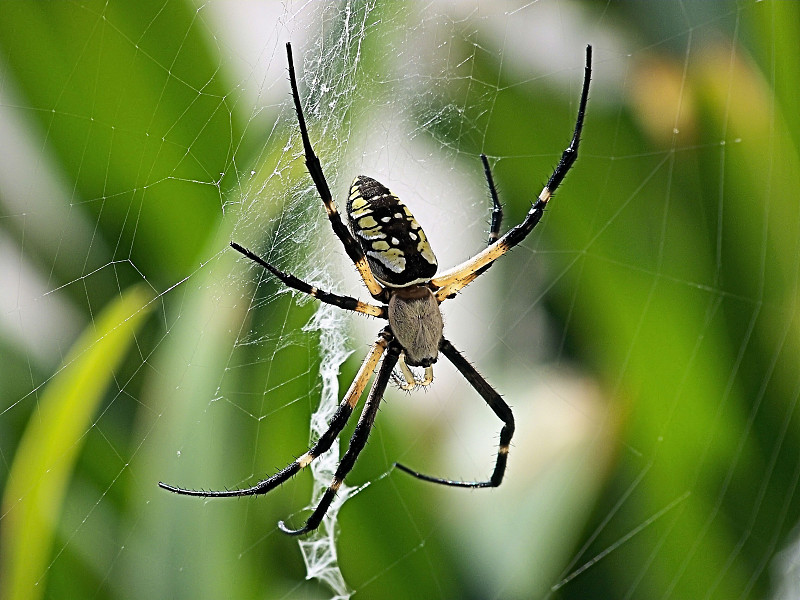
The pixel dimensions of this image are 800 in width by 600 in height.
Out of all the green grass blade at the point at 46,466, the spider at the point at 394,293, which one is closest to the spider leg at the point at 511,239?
the spider at the point at 394,293

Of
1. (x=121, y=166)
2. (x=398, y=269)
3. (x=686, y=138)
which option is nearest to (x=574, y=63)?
(x=686, y=138)

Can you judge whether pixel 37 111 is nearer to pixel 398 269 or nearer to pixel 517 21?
pixel 398 269

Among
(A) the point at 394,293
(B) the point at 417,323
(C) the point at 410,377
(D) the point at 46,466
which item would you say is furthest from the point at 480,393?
(D) the point at 46,466

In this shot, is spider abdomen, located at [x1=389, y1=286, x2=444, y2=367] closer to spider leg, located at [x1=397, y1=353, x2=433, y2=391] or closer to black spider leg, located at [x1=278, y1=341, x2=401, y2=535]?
spider leg, located at [x1=397, y1=353, x2=433, y2=391]

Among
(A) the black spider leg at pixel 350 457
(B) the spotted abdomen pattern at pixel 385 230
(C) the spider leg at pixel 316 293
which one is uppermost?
(B) the spotted abdomen pattern at pixel 385 230

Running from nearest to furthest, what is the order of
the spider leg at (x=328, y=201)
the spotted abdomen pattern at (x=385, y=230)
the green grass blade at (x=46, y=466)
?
the green grass blade at (x=46, y=466)
the spider leg at (x=328, y=201)
the spotted abdomen pattern at (x=385, y=230)

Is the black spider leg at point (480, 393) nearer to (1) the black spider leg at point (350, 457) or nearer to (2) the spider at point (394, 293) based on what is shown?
(2) the spider at point (394, 293)
